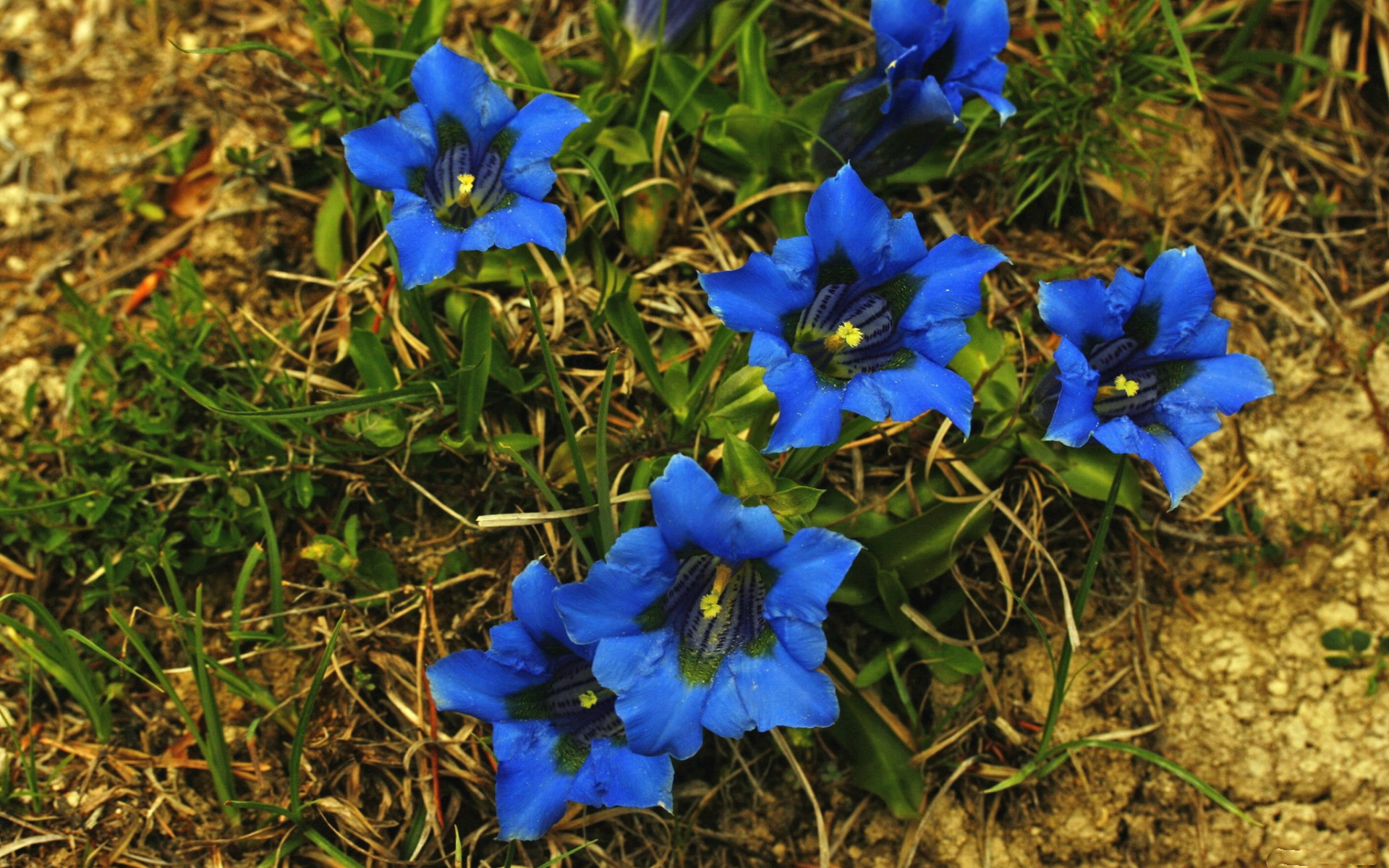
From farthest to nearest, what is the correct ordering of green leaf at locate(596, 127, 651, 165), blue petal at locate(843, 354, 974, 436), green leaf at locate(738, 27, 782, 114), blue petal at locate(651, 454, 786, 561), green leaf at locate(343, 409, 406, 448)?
green leaf at locate(738, 27, 782, 114) < green leaf at locate(596, 127, 651, 165) < green leaf at locate(343, 409, 406, 448) < blue petal at locate(843, 354, 974, 436) < blue petal at locate(651, 454, 786, 561)

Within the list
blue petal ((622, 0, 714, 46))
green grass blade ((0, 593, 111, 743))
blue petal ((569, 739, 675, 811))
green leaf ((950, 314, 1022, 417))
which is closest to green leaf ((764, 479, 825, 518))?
blue petal ((569, 739, 675, 811))

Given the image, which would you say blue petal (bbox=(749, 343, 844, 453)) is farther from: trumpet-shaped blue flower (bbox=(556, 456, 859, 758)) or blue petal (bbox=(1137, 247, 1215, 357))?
blue petal (bbox=(1137, 247, 1215, 357))

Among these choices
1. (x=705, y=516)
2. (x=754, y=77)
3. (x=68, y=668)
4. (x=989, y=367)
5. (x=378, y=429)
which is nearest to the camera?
(x=705, y=516)

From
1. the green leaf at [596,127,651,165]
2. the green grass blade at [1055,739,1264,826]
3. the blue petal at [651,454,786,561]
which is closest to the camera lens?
the blue petal at [651,454,786,561]

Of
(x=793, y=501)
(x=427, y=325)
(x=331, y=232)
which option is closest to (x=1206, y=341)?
(x=793, y=501)

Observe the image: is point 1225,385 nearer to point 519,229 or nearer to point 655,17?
point 519,229

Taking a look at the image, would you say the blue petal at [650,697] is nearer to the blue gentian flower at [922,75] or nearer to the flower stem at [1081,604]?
the flower stem at [1081,604]
